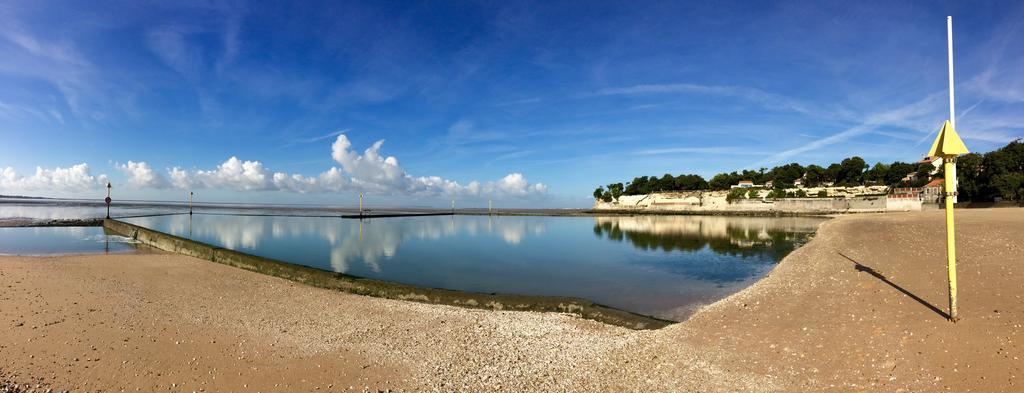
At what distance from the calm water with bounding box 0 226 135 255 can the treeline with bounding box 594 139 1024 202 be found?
85.8 meters

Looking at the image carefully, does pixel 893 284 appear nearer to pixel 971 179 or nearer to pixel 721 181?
pixel 971 179

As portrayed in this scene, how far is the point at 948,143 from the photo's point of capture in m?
6.24

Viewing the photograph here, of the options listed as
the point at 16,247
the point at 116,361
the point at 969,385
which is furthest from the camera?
the point at 16,247

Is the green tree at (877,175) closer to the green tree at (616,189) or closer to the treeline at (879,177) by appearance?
the treeline at (879,177)

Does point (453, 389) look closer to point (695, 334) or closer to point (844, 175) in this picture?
point (695, 334)

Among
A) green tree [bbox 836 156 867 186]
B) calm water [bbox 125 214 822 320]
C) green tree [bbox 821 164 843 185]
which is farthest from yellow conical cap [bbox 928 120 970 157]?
green tree [bbox 821 164 843 185]

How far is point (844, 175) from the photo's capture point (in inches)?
3873

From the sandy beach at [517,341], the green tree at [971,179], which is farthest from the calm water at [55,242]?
the green tree at [971,179]

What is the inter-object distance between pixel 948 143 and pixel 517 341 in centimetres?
742

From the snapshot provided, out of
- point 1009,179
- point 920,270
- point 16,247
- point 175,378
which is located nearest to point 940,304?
point 920,270

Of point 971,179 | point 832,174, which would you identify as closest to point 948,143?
point 971,179

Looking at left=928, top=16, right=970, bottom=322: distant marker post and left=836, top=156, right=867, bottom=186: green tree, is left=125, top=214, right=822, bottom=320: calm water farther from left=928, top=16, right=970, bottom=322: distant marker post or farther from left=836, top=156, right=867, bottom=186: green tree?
left=836, top=156, right=867, bottom=186: green tree

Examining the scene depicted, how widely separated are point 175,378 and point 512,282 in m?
10.4

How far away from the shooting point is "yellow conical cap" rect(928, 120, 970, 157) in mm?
6148
